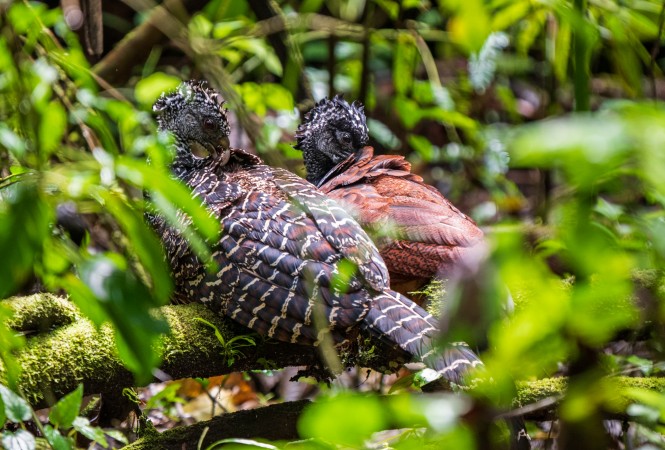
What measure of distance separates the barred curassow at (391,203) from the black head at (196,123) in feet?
1.96

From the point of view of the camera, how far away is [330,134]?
452cm

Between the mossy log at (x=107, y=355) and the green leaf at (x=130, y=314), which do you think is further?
the mossy log at (x=107, y=355)

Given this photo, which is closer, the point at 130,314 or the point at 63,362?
the point at 130,314

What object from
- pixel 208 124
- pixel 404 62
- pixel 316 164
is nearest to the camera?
pixel 208 124

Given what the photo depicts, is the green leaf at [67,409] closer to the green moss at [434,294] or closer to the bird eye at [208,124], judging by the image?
the green moss at [434,294]

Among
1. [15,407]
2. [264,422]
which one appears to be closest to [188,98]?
[264,422]

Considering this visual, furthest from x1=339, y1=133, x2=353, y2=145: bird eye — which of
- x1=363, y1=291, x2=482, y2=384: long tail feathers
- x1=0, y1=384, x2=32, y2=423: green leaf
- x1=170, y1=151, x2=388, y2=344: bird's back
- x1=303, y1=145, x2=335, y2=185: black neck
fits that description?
x1=0, y1=384, x2=32, y2=423: green leaf

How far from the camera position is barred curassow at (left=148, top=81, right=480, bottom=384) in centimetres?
288

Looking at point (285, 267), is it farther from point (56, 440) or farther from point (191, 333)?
point (56, 440)

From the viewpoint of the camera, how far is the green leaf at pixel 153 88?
4.03 m

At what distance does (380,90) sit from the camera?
772 cm

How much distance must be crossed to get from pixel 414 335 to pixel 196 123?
175cm

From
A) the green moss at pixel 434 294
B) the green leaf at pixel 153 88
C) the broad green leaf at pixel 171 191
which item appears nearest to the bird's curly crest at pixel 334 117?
the green leaf at pixel 153 88

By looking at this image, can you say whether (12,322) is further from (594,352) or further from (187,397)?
(594,352)
